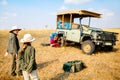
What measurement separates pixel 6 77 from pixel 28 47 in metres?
2.58

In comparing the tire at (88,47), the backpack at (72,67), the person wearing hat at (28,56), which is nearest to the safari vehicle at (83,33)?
the tire at (88,47)

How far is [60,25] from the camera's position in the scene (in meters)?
14.2

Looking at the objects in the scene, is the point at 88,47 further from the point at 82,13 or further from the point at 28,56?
the point at 28,56

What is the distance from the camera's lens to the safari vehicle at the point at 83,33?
10.9 metres

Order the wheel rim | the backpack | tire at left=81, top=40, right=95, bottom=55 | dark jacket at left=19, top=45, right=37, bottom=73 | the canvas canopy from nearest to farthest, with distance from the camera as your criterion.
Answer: dark jacket at left=19, top=45, right=37, bottom=73 < the backpack < tire at left=81, top=40, right=95, bottom=55 < the wheel rim < the canvas canopy

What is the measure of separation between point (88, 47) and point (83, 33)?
→ 1.12 meters

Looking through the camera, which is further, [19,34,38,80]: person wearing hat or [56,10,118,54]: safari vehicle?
[56,10,118,54]: safari vehicle

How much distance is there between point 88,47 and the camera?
11.0 meters

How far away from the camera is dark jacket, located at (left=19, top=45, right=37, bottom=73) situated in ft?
15.1

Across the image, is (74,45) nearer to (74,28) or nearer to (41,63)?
(74,28)

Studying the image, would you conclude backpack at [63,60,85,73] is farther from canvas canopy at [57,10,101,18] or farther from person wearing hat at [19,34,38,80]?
canvas canopy at [57,10,101,18]

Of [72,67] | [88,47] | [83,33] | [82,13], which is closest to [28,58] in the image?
[72,67]

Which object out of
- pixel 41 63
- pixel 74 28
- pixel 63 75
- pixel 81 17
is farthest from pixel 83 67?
pixel 81 17

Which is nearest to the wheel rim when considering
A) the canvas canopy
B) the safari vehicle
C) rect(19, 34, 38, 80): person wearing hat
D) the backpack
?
the safari vehicle
